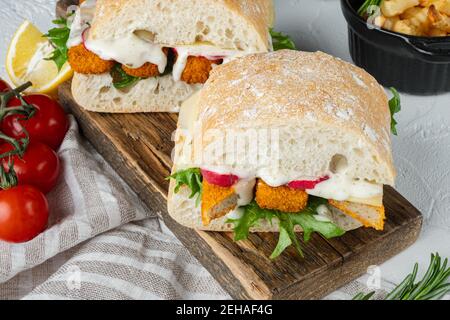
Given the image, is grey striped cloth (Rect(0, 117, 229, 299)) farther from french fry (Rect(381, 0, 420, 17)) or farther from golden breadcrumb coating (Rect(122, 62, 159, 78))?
french fry (Rect(381, 0, 420, 17))

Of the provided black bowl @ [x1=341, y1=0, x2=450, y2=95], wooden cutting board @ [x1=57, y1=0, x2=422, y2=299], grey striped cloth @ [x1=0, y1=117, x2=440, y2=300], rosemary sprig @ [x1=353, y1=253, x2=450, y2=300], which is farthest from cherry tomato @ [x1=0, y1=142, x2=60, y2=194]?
black bowl @ [x1=341, y1=0, x2=450, y2=95]

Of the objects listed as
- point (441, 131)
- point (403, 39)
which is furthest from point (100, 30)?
point (441, 131)

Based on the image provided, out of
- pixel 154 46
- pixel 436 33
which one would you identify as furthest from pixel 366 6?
pixel 154 46

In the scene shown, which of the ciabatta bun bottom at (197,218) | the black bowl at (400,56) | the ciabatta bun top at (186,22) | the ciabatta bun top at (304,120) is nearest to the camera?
the ciabatta bun top at (304,120)

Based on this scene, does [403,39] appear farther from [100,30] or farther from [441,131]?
[100,30]

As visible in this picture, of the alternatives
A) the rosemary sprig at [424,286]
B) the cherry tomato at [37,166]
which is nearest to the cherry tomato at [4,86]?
the cherry tomato at [37,166]

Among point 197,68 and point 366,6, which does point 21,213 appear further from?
point 366,6

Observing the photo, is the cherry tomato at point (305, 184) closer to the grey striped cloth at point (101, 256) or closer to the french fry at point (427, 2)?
the grey striped cloth at point (101, 256)
